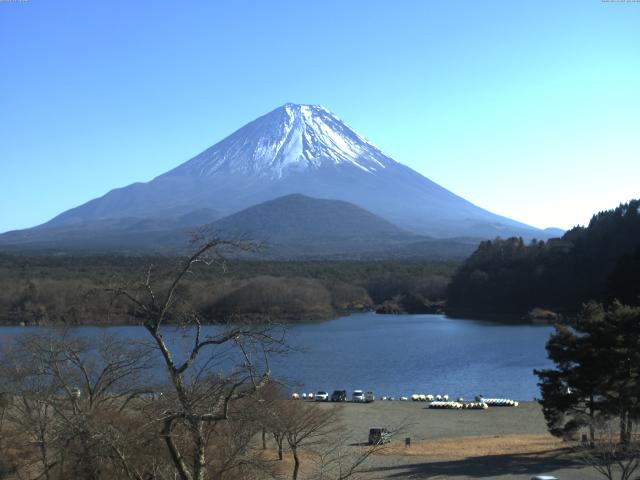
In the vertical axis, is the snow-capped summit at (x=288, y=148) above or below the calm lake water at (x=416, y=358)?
above

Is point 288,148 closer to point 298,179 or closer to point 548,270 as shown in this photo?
point 298,179

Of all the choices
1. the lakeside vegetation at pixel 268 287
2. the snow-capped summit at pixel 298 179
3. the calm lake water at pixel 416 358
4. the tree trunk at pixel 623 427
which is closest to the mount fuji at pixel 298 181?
the snow-capped summit at pixel 298 179

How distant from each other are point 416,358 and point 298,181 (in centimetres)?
10338

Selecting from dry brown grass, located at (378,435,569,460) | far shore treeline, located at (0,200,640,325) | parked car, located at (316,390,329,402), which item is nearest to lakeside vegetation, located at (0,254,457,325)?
far shore treeline, located at (0,200,640,325)

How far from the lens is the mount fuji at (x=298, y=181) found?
125 metres

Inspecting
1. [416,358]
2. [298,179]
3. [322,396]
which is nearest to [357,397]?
[322,396]

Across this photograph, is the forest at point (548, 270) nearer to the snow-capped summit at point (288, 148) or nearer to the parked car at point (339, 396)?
the parked car at point (339, 396)

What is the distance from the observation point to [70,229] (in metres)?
108

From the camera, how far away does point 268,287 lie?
4428 centimetres

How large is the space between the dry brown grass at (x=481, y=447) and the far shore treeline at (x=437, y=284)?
20447 mm

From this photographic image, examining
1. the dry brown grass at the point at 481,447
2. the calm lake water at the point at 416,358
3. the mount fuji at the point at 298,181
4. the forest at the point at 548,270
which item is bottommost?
the calm lake water at the point at 416,358

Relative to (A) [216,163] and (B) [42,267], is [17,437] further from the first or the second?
(A) [216,163]

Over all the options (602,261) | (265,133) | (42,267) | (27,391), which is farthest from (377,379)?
(265,133)

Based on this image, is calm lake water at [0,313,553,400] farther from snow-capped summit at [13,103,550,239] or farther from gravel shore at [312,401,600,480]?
snow-capped summit at [13,103,550,239]
